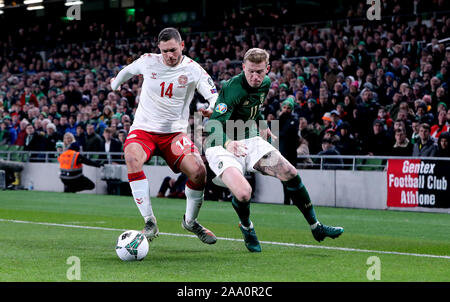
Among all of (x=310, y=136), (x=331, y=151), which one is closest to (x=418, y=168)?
(x=331, y=151)

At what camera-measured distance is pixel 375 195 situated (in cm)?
1586

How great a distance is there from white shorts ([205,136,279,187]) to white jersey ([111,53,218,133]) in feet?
2.61

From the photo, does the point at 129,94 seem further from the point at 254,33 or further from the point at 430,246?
the point at 430,246

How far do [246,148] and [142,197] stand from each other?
51.0 inches

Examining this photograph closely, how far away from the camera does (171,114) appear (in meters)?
8.88

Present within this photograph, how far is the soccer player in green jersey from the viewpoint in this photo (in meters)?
7.99

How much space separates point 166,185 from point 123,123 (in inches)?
85.2

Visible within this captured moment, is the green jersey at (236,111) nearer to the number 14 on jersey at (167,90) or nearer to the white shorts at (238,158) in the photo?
the white shorts at (238,158)

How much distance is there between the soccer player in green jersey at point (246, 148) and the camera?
7988 mm

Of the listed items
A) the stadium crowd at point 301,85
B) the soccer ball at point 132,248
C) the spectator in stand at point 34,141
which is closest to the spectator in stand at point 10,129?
the stadium crowd at point 301,85

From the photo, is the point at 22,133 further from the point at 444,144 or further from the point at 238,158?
the point at 238,158

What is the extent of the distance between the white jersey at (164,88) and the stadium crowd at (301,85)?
15.1 ft
